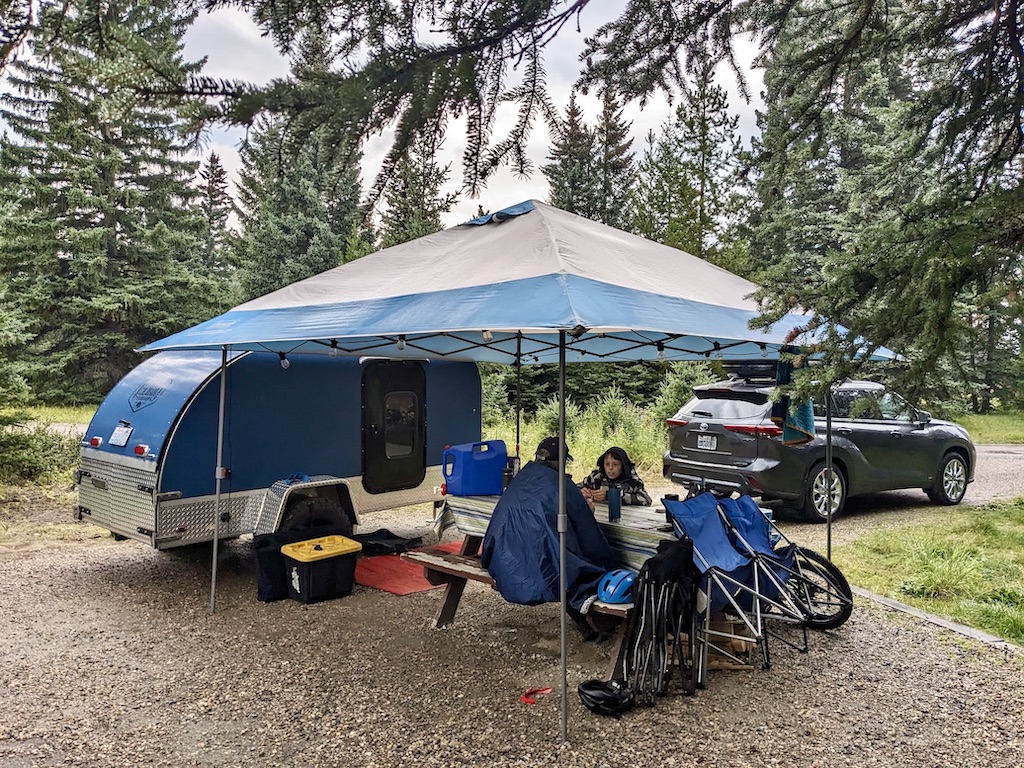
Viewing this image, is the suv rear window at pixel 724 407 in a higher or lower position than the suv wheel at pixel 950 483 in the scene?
higher

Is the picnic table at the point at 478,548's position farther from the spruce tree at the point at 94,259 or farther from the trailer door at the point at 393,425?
the spruce tree at the point at 94,259

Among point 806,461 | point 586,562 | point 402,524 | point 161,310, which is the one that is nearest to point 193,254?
point 161,310

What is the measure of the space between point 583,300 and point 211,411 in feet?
12.8

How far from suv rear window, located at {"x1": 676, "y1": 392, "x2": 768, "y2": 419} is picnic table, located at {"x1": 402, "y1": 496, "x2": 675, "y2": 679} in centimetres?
334

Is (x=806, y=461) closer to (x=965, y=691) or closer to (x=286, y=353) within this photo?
(x=965, y=691)

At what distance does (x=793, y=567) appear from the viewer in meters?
4.99

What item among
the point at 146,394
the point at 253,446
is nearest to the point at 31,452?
the point at 146,394

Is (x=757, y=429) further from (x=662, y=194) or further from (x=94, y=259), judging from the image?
(x=94, y=259)

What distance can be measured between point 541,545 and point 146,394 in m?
4.19

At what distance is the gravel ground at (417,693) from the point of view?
11.5ft

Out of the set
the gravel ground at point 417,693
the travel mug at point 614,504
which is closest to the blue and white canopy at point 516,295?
the travel mug at point 614,504

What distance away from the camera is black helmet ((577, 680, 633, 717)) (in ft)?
12.5

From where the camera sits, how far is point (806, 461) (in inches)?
324

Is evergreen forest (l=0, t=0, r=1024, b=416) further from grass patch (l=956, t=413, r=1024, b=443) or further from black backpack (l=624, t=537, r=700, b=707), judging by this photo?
grass patch (l=956, t=413, r=1024, b=443)
